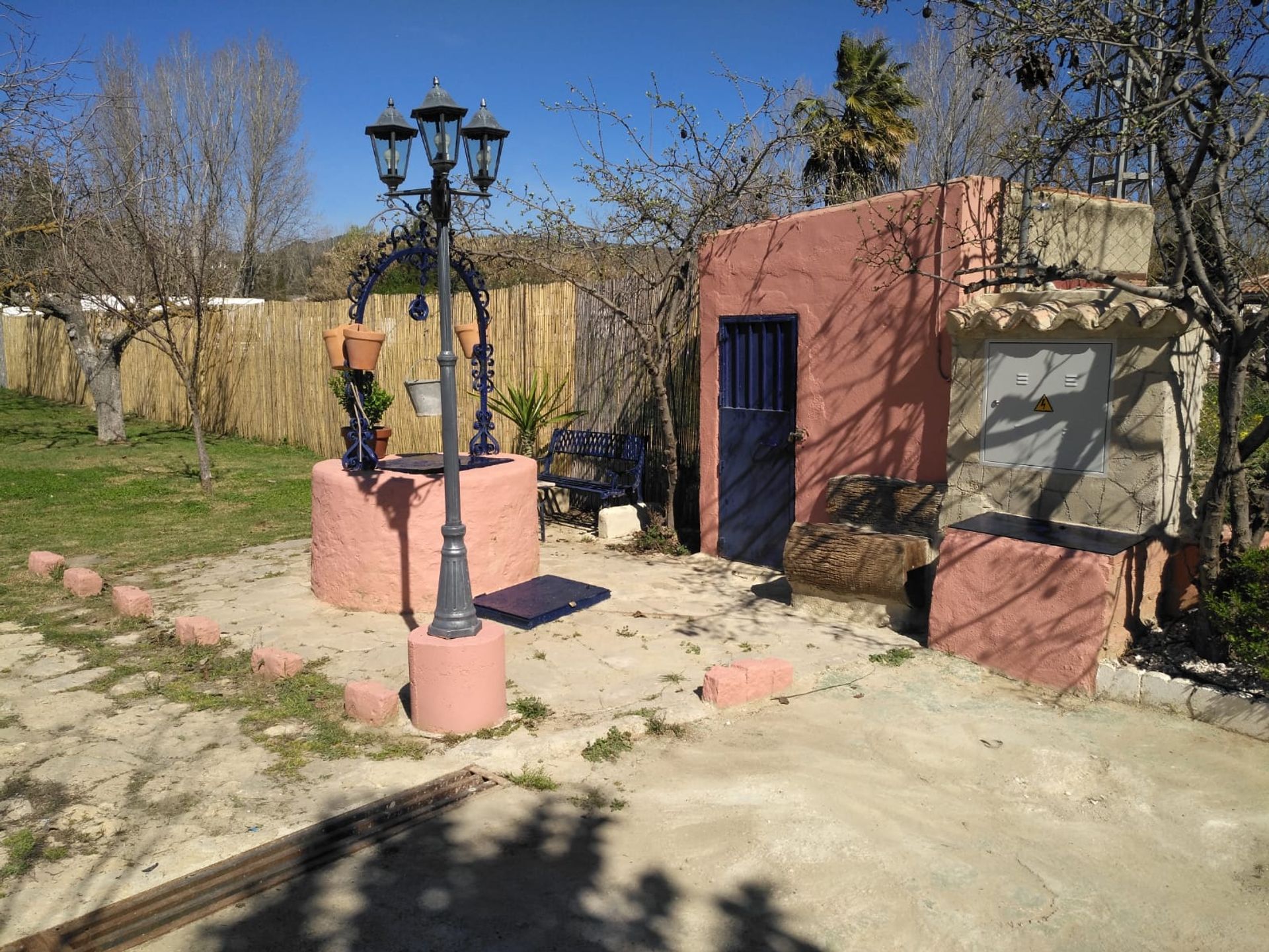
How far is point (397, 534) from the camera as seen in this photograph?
680 centimetres

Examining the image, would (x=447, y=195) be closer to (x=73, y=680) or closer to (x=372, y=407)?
(x=73, y=680)

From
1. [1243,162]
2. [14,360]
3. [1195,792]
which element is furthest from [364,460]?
[14,360]

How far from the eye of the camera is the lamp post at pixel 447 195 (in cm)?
483

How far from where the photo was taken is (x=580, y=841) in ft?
12.5

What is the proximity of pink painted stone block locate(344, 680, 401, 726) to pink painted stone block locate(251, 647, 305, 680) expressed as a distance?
2.40ft

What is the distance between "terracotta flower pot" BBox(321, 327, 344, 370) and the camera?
6.86 m

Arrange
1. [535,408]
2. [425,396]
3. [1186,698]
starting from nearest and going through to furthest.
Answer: [1186,698] → [425,396] → [535,408]

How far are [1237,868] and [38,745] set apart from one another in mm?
5374

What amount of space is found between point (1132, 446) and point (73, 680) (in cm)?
642

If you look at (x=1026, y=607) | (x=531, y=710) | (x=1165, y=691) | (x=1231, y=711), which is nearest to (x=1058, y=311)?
(x=1026, y=607)

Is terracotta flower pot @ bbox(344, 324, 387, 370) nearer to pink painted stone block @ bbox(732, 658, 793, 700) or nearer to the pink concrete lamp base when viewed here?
the pink concrete lamp base

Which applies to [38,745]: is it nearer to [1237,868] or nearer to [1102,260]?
[1237,868]

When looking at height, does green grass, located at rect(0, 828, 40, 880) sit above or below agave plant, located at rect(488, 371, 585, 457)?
below

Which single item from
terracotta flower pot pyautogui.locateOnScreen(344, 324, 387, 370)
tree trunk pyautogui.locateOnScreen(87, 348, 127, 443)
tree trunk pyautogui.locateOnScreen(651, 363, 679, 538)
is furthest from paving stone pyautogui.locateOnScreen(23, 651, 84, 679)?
tree trunk pyautogui.locateOnScreen(87, 348, 127, 443)
